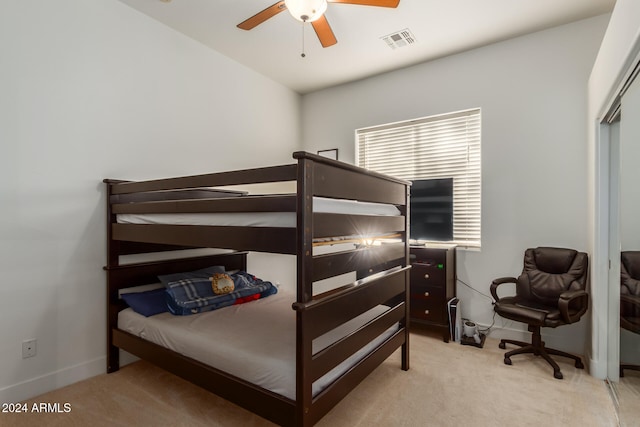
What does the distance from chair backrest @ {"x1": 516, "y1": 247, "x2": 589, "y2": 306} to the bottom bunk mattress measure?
135cm

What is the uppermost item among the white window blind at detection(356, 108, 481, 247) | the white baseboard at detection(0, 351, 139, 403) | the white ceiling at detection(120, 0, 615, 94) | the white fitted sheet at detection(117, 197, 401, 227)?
the white ceiling at detection(120, 0, 615, 94)

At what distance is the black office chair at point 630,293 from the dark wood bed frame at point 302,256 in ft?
4.29

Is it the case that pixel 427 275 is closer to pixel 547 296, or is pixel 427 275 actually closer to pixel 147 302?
pixel 547 296

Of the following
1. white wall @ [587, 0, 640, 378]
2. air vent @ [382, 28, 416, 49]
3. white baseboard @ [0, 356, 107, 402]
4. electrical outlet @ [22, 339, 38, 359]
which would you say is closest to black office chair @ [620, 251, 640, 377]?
white wall @ [587, 0, 640, 378]

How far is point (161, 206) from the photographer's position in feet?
7.03

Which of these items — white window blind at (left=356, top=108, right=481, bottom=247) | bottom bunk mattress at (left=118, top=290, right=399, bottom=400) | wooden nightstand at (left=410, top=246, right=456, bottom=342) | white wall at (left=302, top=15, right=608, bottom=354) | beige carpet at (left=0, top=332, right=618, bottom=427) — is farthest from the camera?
white window blind at (left=356, top=108, right=481, bottom=247)

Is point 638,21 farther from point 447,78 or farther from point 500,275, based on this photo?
point 500,275

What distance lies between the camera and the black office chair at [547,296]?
249 centimetres

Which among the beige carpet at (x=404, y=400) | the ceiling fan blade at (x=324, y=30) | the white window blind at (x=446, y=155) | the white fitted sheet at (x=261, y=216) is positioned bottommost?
the beige carpet at (x=404, y=400)

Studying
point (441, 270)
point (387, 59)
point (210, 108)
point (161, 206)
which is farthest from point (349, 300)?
point (387, 59)

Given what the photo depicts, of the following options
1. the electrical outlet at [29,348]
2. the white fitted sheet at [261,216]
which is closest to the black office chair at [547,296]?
the white fitted sheet at [261,216]

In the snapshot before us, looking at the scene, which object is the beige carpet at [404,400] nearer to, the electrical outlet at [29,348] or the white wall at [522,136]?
the electrical outlet at [29,348]

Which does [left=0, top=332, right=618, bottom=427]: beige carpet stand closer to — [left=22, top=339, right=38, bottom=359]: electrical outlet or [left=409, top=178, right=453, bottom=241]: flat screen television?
[left=22, top=339, right=38, bottom=359]: electrical outlet

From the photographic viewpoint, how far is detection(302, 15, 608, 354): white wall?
2873mm
